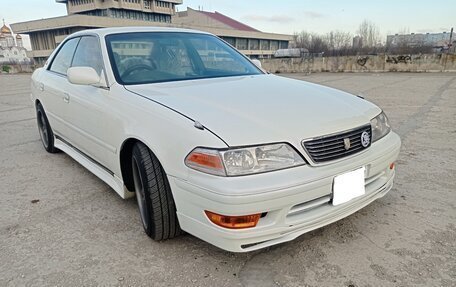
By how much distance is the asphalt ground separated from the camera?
178cm

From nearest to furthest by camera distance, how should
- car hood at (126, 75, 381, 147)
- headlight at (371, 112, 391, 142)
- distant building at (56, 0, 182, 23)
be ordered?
1. car hood at (126, 75, 381, 147)
2. headlight at (371, 112, 391, 142)
3. distant building at (56, 0, 182, 23)

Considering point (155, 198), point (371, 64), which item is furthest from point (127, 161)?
point (371, 64)

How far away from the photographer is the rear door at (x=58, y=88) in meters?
3.25

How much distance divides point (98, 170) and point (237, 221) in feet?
5.50

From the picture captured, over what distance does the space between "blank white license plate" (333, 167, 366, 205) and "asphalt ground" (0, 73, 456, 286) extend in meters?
0.39

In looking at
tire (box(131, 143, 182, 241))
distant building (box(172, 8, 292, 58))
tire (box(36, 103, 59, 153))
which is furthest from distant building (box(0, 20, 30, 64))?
tire (box(131, 143, 182, 241))

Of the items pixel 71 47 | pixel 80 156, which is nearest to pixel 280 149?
pixel 80 156

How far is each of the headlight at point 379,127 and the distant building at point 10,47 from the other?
91.9 meters

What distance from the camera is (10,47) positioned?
264ft

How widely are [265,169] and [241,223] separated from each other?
30cm

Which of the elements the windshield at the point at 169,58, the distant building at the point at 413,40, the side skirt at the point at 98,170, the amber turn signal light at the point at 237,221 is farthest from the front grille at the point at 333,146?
the distant building at the point at 413,40

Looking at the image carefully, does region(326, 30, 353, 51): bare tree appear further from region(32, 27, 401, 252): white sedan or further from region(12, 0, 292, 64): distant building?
region(32, 27, 401, 252): white sedan

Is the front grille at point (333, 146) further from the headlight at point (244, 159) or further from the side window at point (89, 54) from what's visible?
the side window at point (89, 54)

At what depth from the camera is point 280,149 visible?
1666 mm
